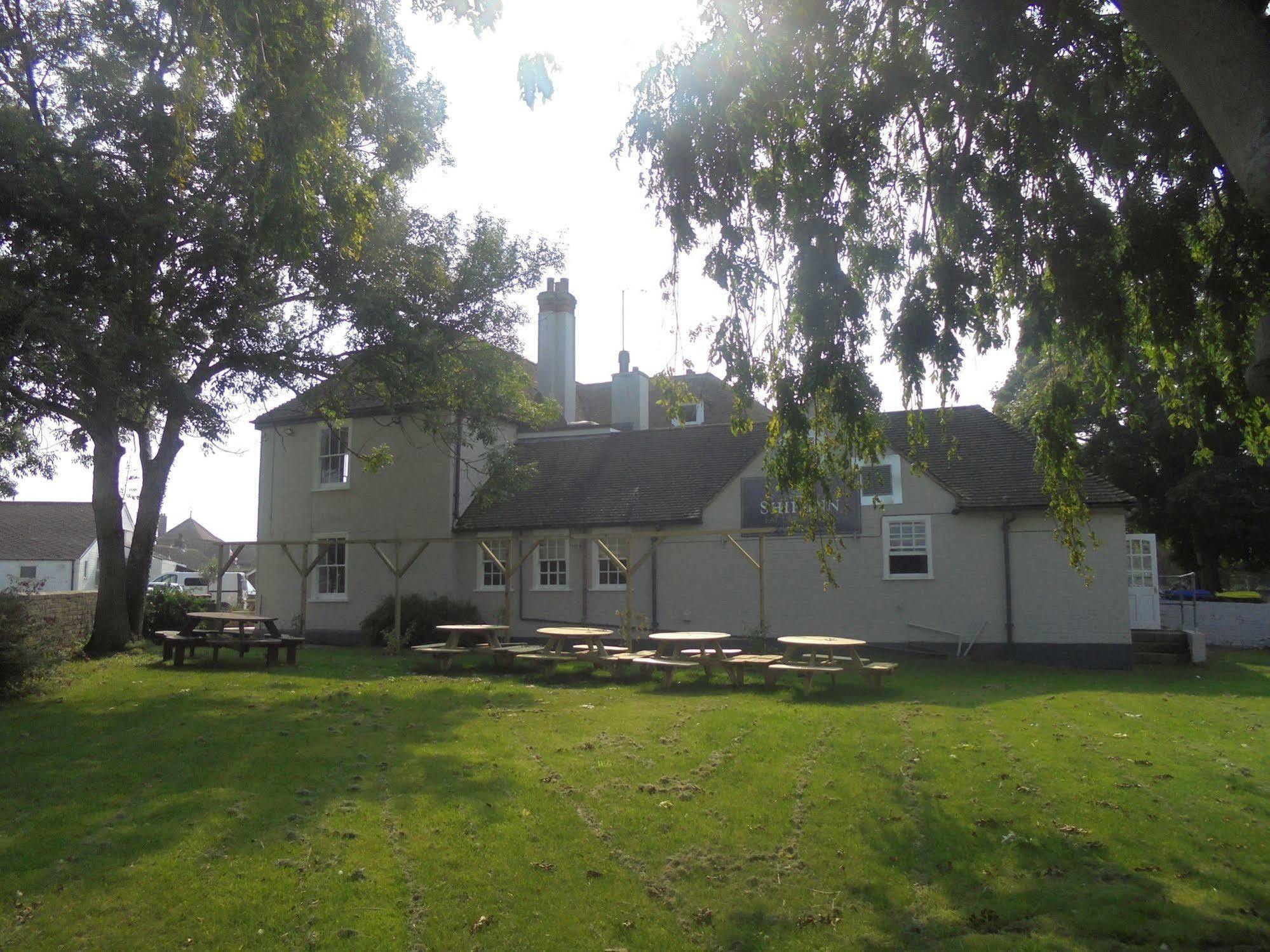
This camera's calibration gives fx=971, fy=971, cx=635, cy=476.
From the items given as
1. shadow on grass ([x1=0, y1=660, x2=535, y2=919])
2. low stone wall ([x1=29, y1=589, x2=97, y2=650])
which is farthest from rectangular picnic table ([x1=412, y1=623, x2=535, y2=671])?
low stone wall ([x1=29, y1=589, x2=97, y2=650])

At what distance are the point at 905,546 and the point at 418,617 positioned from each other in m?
12.4

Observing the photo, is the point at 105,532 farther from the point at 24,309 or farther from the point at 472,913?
the point at 472,913

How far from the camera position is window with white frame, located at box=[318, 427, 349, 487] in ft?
96.6

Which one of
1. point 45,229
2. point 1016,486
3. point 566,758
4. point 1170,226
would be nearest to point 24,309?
point 45,229

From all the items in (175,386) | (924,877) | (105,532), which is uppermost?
(175,386)

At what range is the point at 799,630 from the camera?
23.3m

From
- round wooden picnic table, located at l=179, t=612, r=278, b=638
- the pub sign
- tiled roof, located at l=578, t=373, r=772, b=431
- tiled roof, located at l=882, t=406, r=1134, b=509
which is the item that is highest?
tiled roof, located at l=578, t=373, r=772, b=431

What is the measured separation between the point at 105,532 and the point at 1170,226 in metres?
21.0

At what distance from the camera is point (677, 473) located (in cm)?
2634

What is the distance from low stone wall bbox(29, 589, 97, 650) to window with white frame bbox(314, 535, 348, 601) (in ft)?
21.7

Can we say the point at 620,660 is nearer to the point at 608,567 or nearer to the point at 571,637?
the point at 571,637

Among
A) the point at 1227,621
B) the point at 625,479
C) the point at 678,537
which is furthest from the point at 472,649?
the point at 1227,621

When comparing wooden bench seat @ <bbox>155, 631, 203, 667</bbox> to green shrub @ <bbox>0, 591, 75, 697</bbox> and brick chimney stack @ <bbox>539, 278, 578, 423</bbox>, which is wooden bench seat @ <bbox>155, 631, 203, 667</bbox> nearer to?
green shrub @ <bbox>0, 591, 75, 697</bbox>

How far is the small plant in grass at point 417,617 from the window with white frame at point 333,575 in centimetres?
218
